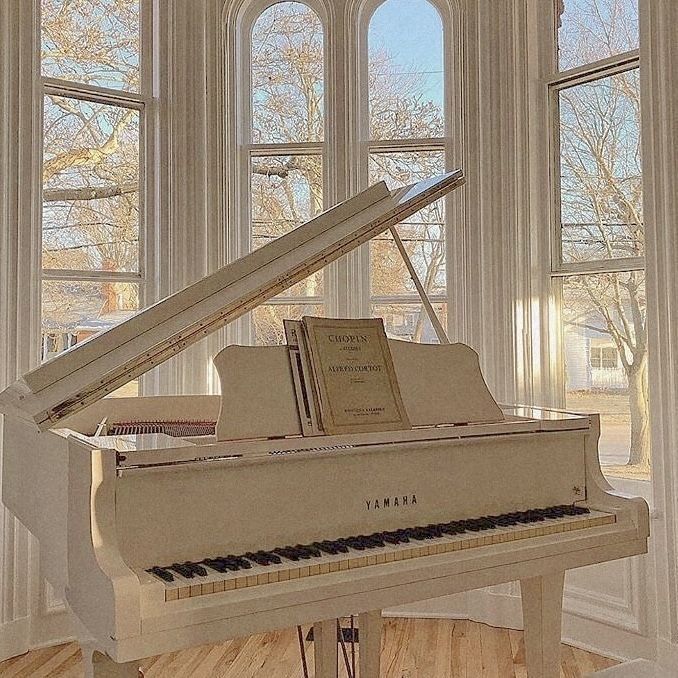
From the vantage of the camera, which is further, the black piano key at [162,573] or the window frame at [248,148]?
Result: the window frame at [248,148]

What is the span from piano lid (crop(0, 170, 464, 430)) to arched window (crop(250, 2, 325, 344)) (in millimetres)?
1706

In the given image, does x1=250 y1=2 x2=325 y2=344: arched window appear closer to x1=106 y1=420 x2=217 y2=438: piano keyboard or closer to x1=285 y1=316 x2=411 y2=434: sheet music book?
x1=106 y1=420 x2=217 y2=438: piano keyboard

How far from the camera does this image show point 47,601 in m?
3.82

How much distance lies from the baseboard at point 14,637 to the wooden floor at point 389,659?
4cm

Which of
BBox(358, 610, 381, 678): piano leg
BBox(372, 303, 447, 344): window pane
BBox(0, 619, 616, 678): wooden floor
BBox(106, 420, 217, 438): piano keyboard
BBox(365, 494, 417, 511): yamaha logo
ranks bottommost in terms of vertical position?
BBox(0, 619, 616, 678): wooden floor

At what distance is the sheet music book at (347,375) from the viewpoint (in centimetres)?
221

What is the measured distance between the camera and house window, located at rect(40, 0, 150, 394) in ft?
13.1

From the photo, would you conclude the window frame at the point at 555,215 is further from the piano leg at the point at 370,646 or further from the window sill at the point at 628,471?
the piano leg at the point at 370,646

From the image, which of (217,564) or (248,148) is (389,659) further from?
(248,148)

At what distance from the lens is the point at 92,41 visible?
414 cm

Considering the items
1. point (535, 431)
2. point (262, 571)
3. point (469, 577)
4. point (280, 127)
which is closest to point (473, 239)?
point (280, 127)

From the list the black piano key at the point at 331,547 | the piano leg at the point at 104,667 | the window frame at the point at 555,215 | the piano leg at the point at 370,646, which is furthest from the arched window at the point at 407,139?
the piano leg at the point at 104,667

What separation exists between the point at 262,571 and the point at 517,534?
30.6 inches

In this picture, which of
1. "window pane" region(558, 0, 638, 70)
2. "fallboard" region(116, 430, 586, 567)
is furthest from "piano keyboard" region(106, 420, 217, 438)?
"window pane" region(558, 0, 638, 70)
